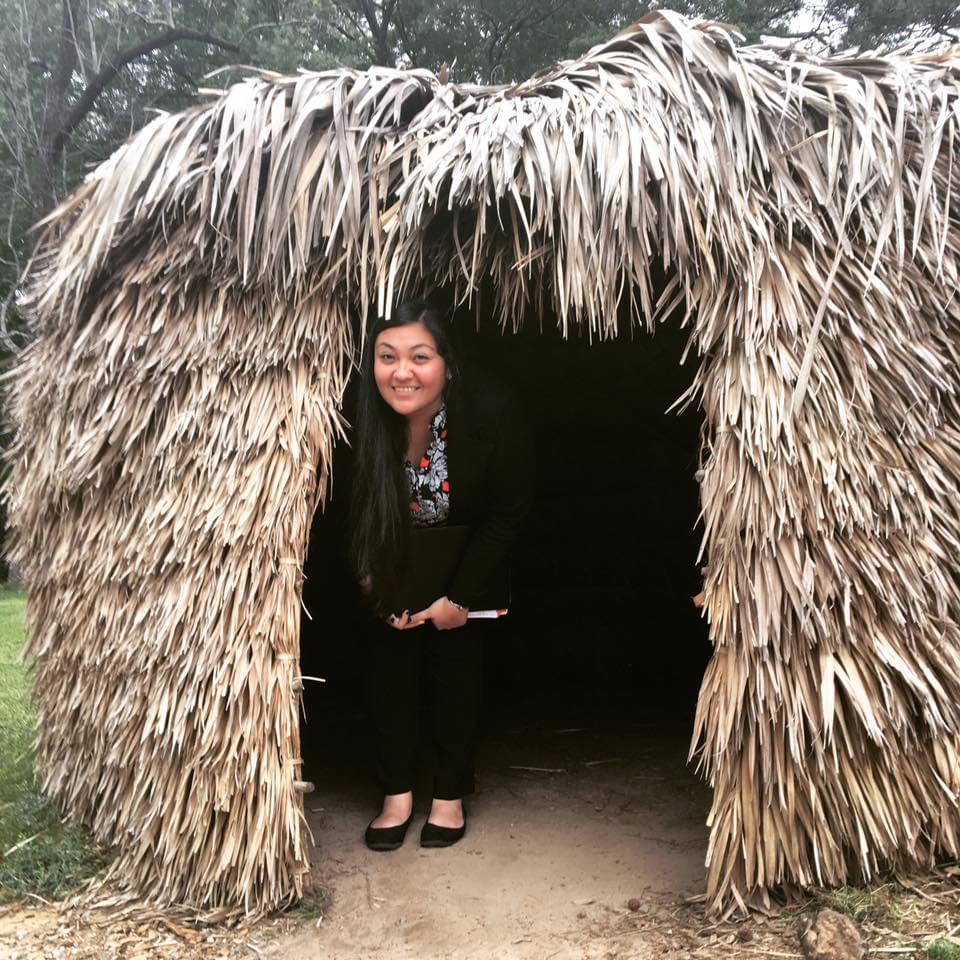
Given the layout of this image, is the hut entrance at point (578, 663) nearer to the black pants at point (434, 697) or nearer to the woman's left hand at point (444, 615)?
the black pants at point (434, 697)

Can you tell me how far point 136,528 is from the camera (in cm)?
284

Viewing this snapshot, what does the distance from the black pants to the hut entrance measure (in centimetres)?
23

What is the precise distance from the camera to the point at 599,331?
8.94ft

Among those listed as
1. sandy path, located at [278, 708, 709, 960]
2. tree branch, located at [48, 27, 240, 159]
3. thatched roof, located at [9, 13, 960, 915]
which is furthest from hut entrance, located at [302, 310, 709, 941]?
tree branch, located at [48, 27, 240, 159]

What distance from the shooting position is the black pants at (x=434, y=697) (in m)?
3.19

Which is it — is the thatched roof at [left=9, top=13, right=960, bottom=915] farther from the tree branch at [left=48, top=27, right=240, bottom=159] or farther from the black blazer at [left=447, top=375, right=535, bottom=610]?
the tree branch at [left=48, top=27, right=240, bottom=159]

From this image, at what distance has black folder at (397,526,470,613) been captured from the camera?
311 cm

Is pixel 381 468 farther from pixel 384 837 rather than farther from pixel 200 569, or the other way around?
pixel 384 837

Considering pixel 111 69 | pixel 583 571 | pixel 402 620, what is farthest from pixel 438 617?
pixel 111 69

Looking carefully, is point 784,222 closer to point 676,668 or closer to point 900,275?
point 900,275

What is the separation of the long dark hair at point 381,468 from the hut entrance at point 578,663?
1.03 feet

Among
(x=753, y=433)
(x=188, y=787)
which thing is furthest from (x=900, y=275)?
(x=188, y=787)

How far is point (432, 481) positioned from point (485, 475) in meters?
0.18

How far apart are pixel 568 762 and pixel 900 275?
2.29 meters
